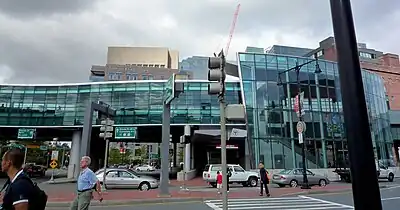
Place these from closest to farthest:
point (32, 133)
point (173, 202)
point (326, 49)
A: point (173, 202), point (32, 133), point (326, 49)

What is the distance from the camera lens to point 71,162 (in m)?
40.8

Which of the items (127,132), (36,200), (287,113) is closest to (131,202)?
(127,132)

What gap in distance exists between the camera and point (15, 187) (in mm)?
3453

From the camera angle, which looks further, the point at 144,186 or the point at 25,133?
the point at 25,133

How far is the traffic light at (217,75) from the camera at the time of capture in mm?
7414

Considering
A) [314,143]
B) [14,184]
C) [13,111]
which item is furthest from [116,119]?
[14,184]

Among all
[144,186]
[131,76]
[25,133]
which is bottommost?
[144,186]

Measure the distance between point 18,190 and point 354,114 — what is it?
3370 millimetres

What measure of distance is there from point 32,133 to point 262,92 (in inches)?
1046

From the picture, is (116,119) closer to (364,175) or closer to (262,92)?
(262,92)

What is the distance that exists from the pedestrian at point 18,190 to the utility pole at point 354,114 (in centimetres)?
315

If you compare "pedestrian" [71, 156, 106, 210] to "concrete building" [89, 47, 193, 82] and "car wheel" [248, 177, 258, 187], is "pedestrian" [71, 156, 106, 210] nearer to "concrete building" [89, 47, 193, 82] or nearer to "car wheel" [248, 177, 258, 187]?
"car wheel" [248, 177, 258, 187]

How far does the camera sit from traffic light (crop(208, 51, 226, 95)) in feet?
24.3

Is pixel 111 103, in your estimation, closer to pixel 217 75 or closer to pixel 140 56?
pixel 217 75
